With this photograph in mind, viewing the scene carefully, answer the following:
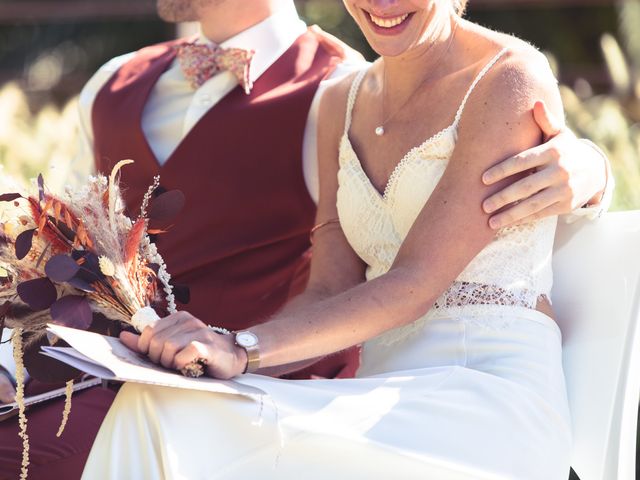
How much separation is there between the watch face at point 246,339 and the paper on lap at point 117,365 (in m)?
0.11

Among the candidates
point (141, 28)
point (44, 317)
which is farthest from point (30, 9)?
point (44, 317)

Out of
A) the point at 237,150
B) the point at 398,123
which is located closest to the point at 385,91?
the point at 398,123

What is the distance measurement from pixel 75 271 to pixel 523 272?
1093 mm

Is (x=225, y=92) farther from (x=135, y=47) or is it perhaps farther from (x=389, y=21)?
(x=135, y=47)

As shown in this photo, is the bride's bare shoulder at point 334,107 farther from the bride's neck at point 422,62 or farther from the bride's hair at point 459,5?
the bride's hair at point 459,5

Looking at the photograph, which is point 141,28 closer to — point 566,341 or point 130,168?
point 130,168

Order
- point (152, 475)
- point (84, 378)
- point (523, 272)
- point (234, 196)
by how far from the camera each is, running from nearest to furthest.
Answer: point (152, 475), point (523, 272), point (84, 378), point (234, 196)

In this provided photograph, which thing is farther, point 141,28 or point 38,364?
point 141,28

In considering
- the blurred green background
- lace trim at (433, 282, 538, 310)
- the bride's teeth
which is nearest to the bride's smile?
the bride's teeth

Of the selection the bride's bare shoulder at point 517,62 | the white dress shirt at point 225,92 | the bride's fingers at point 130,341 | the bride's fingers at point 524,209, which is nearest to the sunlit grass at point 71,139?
the white dress shirt at point 225,92

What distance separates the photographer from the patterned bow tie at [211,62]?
3586mm

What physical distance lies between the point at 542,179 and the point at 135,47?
10.1m

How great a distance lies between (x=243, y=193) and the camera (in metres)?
3.56

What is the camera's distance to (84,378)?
3188 mm
